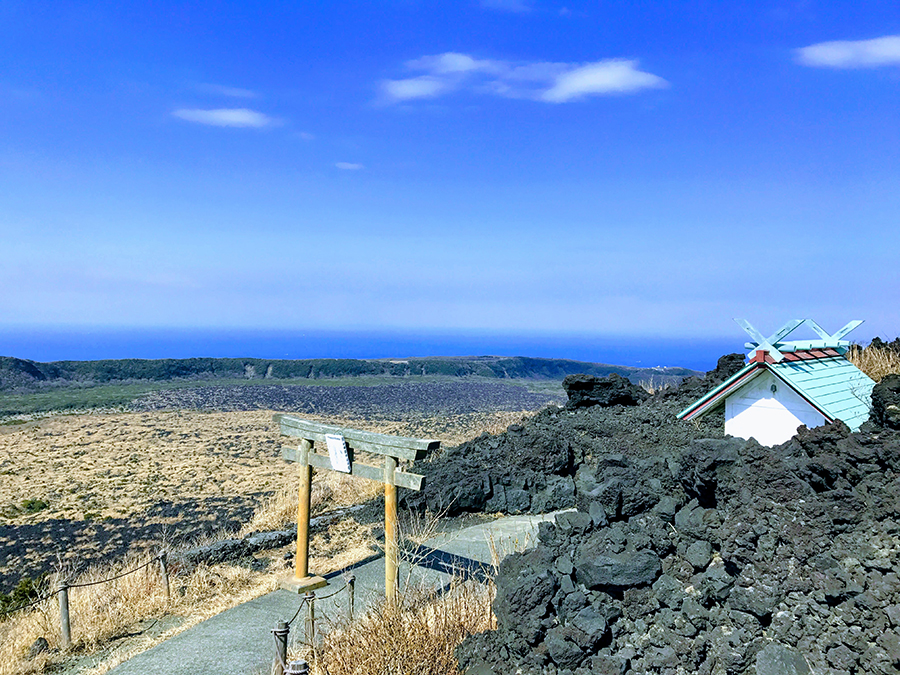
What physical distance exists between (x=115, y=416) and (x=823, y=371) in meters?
31.7

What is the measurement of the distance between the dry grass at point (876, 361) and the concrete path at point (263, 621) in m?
7.37

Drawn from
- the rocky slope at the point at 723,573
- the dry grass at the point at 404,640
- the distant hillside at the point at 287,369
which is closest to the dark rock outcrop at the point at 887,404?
the rocky slope at the point at 723,573

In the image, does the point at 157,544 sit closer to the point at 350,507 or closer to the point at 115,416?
the point at 350,507

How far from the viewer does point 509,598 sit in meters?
→ 4.77

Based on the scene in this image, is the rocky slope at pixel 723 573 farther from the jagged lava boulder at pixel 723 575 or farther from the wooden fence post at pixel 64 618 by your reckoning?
the wooden fence post at pixel 64 618

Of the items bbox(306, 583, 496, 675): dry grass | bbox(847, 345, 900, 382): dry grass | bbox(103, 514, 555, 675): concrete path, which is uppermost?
bbox(847, 345, 900, 382): dry grass

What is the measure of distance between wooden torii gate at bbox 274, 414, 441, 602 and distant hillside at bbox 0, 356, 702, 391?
36.8 m

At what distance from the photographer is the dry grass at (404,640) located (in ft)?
15.1

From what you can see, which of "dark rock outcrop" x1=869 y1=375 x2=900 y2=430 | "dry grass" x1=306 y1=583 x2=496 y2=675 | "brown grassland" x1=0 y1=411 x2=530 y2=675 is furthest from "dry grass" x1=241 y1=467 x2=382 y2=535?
"dark rock outcrop" x1=869 y1=375 x2=900 y2=430

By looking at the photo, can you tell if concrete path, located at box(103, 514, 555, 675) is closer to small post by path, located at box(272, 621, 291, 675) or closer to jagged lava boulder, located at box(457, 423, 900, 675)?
small post by path, located at box(272, 621, 291, 675)

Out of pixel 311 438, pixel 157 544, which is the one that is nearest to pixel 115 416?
pixel 157 544

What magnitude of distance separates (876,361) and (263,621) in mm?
11134

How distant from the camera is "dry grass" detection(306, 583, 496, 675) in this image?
15.1 ft

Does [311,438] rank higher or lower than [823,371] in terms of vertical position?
lower
